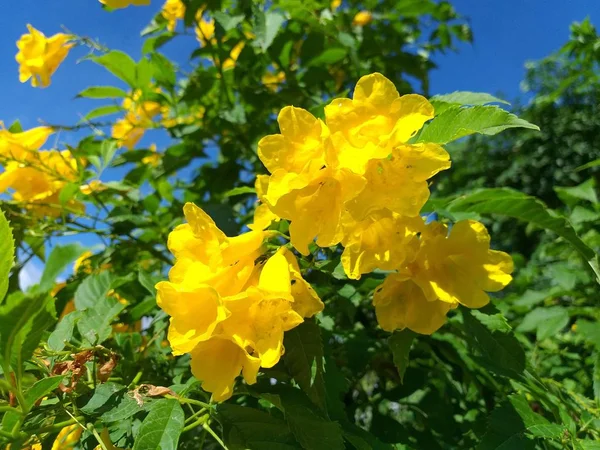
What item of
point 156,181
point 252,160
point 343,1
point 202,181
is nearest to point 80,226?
point 156,181

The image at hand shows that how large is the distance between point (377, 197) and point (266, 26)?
3.37 ft

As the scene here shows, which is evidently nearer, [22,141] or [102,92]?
Result: [22,141]

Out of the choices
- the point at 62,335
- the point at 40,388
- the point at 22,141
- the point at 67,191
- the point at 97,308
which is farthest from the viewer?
the point at 22,141

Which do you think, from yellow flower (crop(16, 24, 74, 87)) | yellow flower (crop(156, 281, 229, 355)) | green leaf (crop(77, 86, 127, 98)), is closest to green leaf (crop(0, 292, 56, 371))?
yellow flower (crop(156, 281, 229, 355))

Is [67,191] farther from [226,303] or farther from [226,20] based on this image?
[226,303]

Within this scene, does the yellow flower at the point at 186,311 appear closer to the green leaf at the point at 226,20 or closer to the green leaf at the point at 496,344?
the green leaf at the point at 496,344

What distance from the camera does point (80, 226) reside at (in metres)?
1.74

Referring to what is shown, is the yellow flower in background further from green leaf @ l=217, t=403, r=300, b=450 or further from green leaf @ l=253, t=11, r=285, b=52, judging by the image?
green leaf @ l=217, t=403, r=300, b=450

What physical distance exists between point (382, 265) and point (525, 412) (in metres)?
0.42

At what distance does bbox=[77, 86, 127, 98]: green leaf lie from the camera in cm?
175

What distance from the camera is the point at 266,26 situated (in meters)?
1.57

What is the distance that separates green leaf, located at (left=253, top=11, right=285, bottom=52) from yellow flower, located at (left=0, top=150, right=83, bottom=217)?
2.54ft

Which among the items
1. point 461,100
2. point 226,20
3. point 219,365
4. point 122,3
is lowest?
point 219,365

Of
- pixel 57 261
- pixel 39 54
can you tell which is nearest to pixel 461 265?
pixel 57 261
